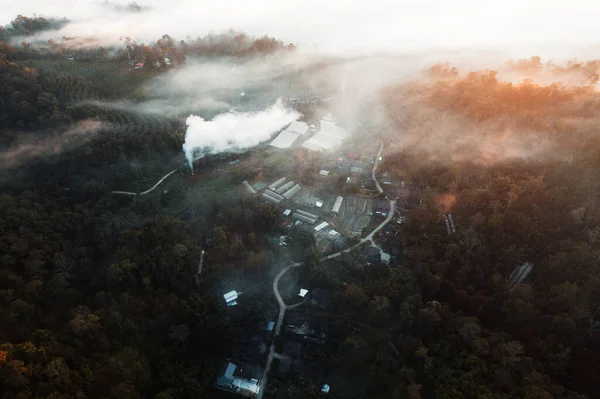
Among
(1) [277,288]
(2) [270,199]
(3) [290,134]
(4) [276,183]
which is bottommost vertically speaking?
(1) [277,288]

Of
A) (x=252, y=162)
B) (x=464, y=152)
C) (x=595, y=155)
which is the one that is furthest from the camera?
(x=252, y=162)

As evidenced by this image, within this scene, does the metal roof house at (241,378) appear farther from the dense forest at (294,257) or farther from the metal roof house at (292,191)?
the metal roof house at (292,191)

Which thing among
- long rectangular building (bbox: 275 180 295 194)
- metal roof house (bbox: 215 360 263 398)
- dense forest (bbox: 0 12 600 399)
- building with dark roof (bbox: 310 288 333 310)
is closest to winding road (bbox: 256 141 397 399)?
metal roof house (bbox: 215 360 263 398)

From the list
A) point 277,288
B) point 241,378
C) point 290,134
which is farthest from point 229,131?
point 241,378

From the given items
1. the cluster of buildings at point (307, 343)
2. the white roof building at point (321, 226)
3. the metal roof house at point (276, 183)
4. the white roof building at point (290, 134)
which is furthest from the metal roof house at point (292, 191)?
the cluster of buildings at point (307, 343)

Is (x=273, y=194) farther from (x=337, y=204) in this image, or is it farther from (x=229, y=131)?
(x=229, y=131)

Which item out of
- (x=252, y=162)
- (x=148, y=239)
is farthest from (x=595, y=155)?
(x=148, y=239)

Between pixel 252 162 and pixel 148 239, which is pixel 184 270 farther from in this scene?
pixel 252 162
